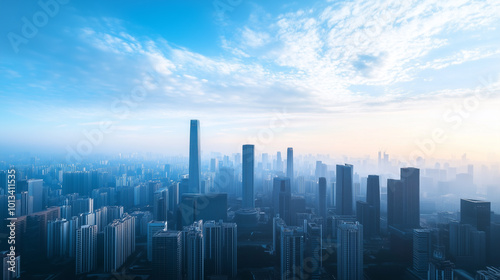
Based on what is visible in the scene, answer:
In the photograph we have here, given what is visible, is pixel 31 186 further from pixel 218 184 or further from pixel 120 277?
pixel 218 184

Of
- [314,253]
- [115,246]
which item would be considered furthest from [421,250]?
→ [115,246]

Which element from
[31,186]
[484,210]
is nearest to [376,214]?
[484,210]

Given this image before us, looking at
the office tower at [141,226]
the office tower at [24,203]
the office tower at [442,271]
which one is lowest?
the office tower at [141,226]

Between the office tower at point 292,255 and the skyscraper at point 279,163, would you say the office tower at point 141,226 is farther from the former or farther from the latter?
the skyscraper at point 279,163

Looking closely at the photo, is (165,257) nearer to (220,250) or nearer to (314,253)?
(220,250)

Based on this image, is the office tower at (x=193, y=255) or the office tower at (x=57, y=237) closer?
the office tower at (x=193, y=255)

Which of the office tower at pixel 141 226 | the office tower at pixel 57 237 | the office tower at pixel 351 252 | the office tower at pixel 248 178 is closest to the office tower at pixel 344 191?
the office tower at pixel 248 178

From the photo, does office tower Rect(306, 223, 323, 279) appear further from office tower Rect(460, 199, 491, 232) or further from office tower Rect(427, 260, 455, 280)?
→ office tower Rect(460, 199, 491, 232)

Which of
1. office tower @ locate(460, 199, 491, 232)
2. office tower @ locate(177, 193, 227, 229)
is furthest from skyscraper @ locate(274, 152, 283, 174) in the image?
office tower @ locate(460, 199, 491, 232)
